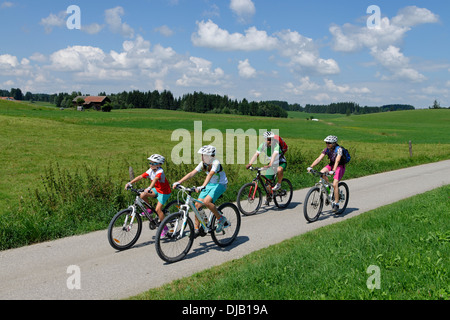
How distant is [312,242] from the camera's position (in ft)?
22.6

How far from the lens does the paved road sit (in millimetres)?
5316

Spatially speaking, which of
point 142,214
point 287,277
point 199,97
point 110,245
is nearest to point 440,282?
point 287,277

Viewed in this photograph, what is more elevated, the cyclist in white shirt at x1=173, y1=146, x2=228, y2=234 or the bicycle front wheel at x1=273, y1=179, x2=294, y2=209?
the cyclist in white shirt at x1=173, y1=146, x2=228, y2=234

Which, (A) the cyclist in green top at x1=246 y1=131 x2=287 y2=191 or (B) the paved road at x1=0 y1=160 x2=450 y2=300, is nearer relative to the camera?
(B) the paved road at x1=0 y1=160 x2=450 y2=300

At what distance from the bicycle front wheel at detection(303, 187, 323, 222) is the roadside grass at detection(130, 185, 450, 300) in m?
1.75

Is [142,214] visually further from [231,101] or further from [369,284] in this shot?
[231,101]

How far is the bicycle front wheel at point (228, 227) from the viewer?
23.8 feet

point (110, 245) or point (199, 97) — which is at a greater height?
point (199, 97)

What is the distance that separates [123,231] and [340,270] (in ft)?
13.9

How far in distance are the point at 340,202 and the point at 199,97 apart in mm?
149995
